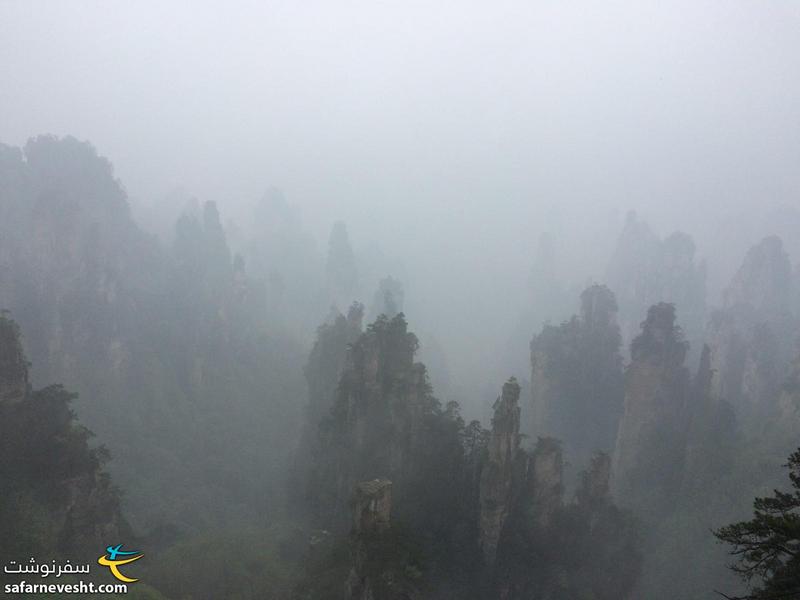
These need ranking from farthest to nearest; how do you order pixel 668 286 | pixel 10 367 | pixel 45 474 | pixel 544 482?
pixel 668 286, pixel 544 482, pixel 10 367, pixel 45 474

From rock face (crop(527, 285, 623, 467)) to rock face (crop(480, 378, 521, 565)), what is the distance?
2250cm

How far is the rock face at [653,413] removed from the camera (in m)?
49.3

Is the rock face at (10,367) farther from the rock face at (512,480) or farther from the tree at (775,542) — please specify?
the tree at (775,542)

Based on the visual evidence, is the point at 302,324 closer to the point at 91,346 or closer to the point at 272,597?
the point at 91,346

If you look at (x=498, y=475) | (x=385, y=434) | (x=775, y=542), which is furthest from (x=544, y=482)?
(x=775, y=542)

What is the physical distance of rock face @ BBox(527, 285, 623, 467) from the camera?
188ft

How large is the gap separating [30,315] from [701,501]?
208 ft

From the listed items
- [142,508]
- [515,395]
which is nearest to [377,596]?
[515,395]

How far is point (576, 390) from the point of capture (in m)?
58.4

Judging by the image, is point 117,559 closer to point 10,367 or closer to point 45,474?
point 45,474

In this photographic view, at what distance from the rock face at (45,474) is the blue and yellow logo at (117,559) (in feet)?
2.26

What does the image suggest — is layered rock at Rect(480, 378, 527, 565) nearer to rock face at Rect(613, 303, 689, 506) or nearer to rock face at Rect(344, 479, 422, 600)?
rock face at Rect(344, 479, 422, 600)

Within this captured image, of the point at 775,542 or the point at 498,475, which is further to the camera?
the point at 498,475

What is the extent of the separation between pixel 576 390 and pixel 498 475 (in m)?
26.1
